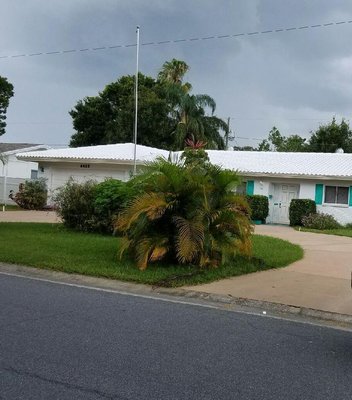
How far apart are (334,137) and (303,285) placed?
36171 millimetres

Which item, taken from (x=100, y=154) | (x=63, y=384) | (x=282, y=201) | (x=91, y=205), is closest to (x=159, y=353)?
(x=63, y=384)

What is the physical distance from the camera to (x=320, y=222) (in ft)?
75.8

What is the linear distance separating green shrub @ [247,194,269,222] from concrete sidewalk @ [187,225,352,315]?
1171 cm

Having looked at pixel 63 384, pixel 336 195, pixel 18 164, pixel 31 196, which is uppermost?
pixel 18 164

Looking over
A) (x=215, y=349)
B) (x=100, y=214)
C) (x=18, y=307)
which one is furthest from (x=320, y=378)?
(x=100, y=214)

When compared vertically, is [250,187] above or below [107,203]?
above

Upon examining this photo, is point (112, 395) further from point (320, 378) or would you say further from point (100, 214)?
point (100, 214)

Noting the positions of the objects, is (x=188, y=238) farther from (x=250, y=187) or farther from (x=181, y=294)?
(x=250, y=187)

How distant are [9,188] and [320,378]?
95.9ft

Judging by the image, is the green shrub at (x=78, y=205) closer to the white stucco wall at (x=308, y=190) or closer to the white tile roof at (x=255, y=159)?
the white tile roof at (x=255, y=159)

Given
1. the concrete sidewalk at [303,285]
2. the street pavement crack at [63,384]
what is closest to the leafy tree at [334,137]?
the concrete sidewalk at [303,285]

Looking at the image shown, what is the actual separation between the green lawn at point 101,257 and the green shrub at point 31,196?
39.5 feet

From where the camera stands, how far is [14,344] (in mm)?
5758

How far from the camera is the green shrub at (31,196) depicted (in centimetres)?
2805
